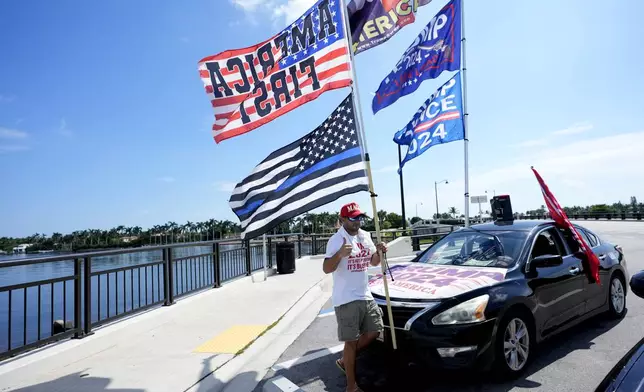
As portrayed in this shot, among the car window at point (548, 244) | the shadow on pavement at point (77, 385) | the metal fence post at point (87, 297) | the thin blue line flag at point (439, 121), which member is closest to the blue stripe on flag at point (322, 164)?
the car window at point (548, 244)

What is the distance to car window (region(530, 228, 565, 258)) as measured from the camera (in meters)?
4.70

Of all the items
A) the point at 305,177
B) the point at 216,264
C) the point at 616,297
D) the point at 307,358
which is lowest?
the point at 307,358

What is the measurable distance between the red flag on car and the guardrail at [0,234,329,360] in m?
6.24

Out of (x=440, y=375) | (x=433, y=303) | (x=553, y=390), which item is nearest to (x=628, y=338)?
(x=553, y=390)

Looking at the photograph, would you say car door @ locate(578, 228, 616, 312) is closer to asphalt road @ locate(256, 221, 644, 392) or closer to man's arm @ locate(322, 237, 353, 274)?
asphalt road @ locate(256, 221, 644, 392)

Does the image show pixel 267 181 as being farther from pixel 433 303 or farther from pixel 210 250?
pixel 210 250

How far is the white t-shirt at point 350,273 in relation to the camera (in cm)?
356

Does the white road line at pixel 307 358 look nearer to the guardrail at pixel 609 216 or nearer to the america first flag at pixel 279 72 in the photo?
the america first flag at pixel 279 72

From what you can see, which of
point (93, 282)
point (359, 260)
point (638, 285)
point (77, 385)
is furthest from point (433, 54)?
point (77, 385)

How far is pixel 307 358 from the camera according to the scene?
15.3ft

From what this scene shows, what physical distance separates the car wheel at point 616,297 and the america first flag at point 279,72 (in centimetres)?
479

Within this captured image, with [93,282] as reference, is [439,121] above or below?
above

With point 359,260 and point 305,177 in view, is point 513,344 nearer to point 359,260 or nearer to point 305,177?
point 359,260

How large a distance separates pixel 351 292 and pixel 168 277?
4.92 m
